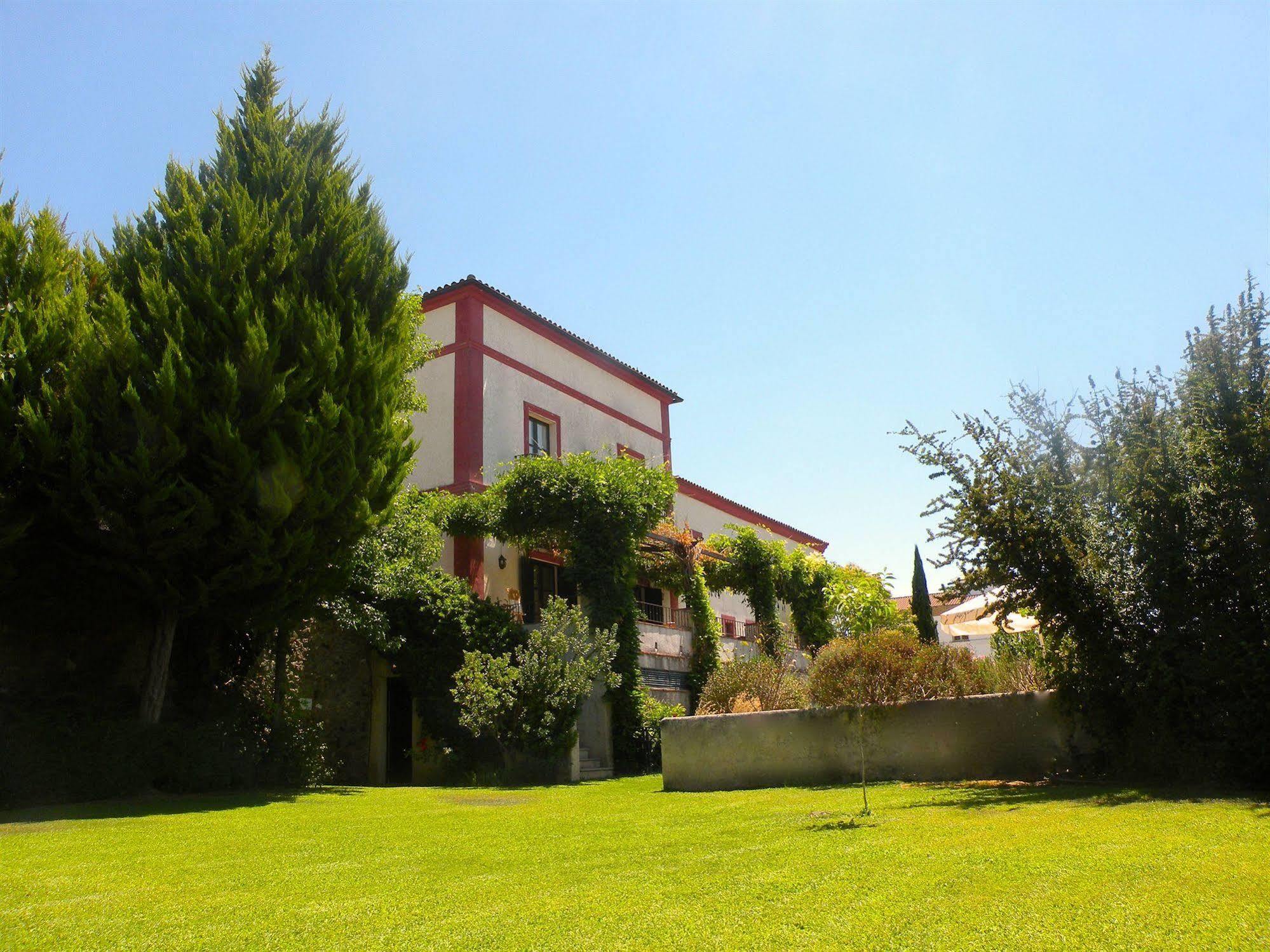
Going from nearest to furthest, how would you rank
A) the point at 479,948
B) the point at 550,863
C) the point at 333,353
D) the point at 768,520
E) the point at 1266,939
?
the point at 1266,939
the point at 479,948
the point at 550,863
the point at 333,353
the point at 768,520

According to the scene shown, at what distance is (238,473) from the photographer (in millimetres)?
10766

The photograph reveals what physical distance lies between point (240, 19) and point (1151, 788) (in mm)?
11618

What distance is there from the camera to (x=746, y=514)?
31578mm

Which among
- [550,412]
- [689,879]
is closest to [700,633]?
[550,412]

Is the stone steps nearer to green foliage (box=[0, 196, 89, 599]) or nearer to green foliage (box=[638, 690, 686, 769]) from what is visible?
green foliage (box=[638, 690, 686, 769])

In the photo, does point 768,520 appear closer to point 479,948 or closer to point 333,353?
point 333,353

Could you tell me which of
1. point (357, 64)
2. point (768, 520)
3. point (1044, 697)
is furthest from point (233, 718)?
point (768, 520)

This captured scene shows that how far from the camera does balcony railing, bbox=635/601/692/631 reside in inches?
782

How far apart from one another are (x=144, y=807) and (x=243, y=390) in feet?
15.6

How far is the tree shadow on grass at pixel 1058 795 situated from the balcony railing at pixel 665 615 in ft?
33.5

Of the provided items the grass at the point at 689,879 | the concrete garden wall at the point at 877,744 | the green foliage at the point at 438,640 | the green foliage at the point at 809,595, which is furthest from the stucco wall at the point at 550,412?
the grass at the point at 689,879

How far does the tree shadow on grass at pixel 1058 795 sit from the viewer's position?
22.1ft

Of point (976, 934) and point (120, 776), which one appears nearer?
point (976, 934)

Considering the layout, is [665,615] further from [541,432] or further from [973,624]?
[973,624]
